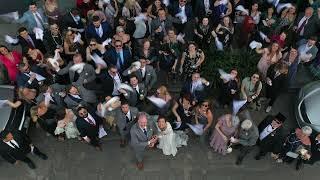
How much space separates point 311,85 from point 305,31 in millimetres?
1392

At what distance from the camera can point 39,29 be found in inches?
373

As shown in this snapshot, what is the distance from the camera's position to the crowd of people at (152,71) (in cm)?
830

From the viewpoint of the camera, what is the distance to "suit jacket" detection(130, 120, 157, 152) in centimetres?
802

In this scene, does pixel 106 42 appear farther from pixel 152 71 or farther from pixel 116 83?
pixel 152 71

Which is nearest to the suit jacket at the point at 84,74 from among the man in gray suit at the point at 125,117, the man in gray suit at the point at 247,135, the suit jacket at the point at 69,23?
the man in gray suit at the point at 125,117

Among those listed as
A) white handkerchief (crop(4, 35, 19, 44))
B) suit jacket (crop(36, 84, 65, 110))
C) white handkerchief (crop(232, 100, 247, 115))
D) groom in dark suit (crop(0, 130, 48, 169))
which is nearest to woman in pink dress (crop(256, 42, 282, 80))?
white handkerchief (crop(232, 100, 247, 115))

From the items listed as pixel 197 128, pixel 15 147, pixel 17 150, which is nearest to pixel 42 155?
pixel 17 150

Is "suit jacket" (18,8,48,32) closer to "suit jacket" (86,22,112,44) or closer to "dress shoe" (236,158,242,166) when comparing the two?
"suit jacket" (86,22,112,44)

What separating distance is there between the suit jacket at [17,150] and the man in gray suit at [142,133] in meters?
2.32

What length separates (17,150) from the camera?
326 inches

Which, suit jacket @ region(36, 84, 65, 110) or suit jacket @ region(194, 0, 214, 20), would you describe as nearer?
suit jacket @ region(36, 84, 65, 110)

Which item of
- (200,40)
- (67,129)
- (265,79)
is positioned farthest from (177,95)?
(67,129)

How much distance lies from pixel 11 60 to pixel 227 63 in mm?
5184

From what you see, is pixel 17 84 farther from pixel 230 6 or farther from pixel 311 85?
pixel 311 85
